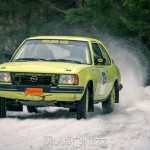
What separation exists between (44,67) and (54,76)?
0.98 ft

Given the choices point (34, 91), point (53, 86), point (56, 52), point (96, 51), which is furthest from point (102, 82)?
point (34, 91)

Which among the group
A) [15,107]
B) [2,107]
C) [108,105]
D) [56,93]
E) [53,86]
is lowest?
[108,105]

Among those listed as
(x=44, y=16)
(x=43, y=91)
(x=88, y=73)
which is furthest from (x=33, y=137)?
(x=44, y=16)

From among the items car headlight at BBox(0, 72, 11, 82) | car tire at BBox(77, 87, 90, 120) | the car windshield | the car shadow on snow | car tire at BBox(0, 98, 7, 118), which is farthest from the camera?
the car windshield

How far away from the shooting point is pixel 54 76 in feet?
38.6

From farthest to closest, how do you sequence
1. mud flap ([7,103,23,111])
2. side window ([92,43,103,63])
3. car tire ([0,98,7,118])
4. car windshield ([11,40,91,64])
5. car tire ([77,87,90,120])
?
side window ([92,43,103,63]), car windshield ([11,40,91,64]), mud flap ([7,103,23,111]), car tire ([0,98,7,118]), car tire ([77,87,90,120])

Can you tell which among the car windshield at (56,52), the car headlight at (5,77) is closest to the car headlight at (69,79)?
the car headlight at (5,77)

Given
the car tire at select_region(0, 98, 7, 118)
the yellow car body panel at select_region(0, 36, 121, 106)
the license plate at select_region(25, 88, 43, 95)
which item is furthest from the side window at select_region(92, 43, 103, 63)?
the car tire at select_region(0, 98, 7, 118)

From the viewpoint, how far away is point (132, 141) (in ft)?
29.1

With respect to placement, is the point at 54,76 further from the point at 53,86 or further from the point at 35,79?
the point at 35,79

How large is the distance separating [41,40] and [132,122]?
9.94 feet

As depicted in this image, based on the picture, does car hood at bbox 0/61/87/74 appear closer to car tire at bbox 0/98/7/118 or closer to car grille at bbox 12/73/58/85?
car grille at bbox 12/73/58/85

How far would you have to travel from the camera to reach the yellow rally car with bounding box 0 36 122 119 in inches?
462

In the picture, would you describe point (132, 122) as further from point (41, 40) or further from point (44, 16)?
point (44, 16)
